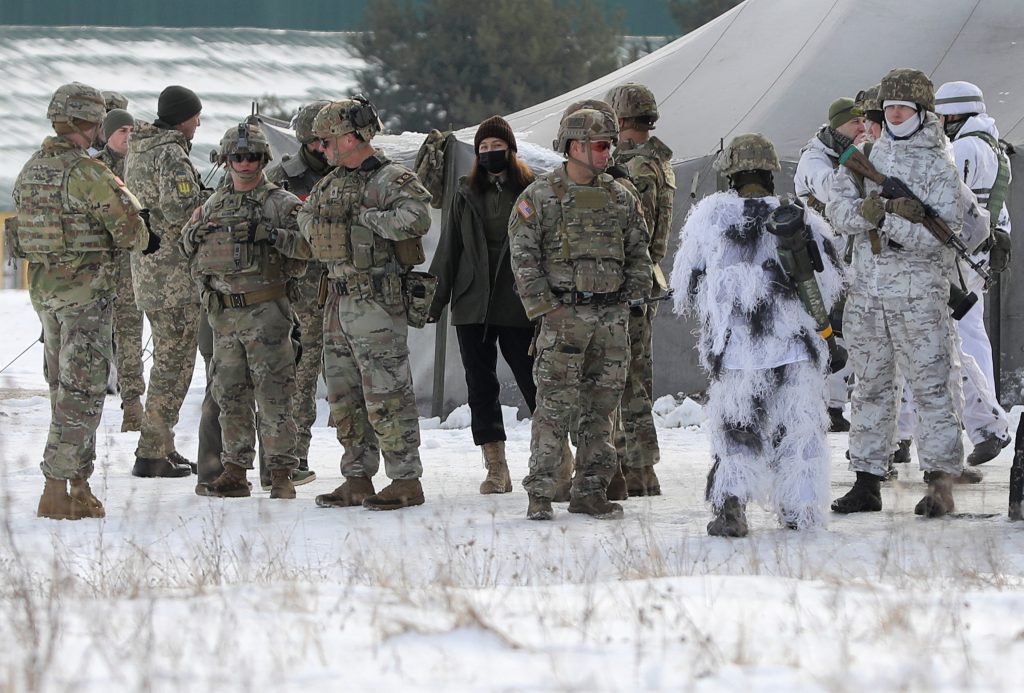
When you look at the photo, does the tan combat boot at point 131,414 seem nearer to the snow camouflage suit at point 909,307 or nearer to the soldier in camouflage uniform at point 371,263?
the soldier in camouflage uniform at point 371,263

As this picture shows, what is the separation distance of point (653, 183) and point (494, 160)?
80cm

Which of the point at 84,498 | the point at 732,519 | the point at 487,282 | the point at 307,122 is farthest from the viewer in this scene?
the point at 307,122

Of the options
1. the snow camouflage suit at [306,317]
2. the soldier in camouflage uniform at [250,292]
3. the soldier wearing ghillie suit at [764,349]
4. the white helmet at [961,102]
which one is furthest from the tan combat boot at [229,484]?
the white helmet at [961,102]

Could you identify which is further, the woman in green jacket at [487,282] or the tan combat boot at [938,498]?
the woman in green jacket at [487,282]

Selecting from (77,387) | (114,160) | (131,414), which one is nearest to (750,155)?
(77,387)

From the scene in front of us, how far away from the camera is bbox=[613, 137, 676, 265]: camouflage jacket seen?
7582mm

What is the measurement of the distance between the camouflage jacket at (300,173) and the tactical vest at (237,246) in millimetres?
711

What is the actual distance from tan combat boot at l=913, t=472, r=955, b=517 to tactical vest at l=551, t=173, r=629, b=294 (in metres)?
1.68

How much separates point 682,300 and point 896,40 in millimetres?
7378

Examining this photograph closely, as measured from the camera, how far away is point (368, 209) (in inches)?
279

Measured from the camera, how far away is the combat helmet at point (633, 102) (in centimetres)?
756

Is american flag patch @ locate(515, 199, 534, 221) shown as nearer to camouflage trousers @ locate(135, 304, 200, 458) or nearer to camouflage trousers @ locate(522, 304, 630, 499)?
camouflage trousers @ locate(522, 304, 630, 499)

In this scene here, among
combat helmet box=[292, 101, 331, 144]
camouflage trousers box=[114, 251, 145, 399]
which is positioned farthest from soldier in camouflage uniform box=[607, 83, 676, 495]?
camouflage trousers box=[114, 251, 145, 399]

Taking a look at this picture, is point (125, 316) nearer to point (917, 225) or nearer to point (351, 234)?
point (351, 234)
